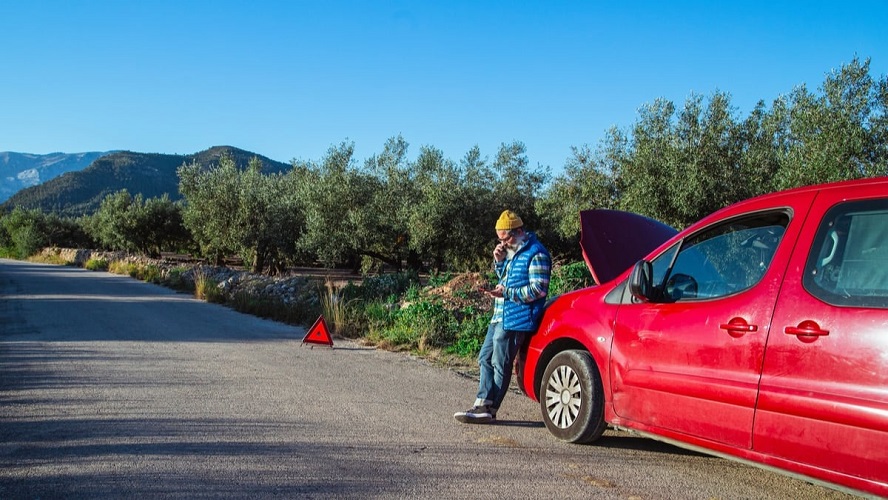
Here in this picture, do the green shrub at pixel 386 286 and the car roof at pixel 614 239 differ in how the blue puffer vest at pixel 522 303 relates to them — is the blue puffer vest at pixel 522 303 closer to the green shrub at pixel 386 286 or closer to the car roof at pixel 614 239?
the car roof at pixel 614 239

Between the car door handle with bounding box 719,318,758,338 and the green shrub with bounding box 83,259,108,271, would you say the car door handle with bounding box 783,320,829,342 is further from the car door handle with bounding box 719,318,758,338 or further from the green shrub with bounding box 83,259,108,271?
the green shrub with bounding box 83,259,108,271

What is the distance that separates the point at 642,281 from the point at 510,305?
1494mm

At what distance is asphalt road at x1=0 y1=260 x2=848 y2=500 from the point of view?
13.6 feet

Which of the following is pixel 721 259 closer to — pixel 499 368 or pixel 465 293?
pixel 499 368

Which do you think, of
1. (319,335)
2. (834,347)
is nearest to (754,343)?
(834,347)

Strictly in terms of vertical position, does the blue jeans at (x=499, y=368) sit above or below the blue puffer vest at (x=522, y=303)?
below

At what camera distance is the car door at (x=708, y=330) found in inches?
157

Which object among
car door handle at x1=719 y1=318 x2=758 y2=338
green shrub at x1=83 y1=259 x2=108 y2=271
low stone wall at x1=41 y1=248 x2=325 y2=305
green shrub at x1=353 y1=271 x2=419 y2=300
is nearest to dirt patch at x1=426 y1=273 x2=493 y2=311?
green shrub at x1=353 y1=271 x2=419 y2=300

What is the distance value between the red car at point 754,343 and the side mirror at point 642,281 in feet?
0.04

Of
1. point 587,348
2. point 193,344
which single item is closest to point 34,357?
point 193,344

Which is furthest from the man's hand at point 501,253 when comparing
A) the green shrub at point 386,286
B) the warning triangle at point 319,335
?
the green shrub at point 386,286

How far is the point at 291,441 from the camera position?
508 cm

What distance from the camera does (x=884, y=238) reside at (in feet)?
11.6

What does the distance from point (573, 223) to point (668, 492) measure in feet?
60.4
